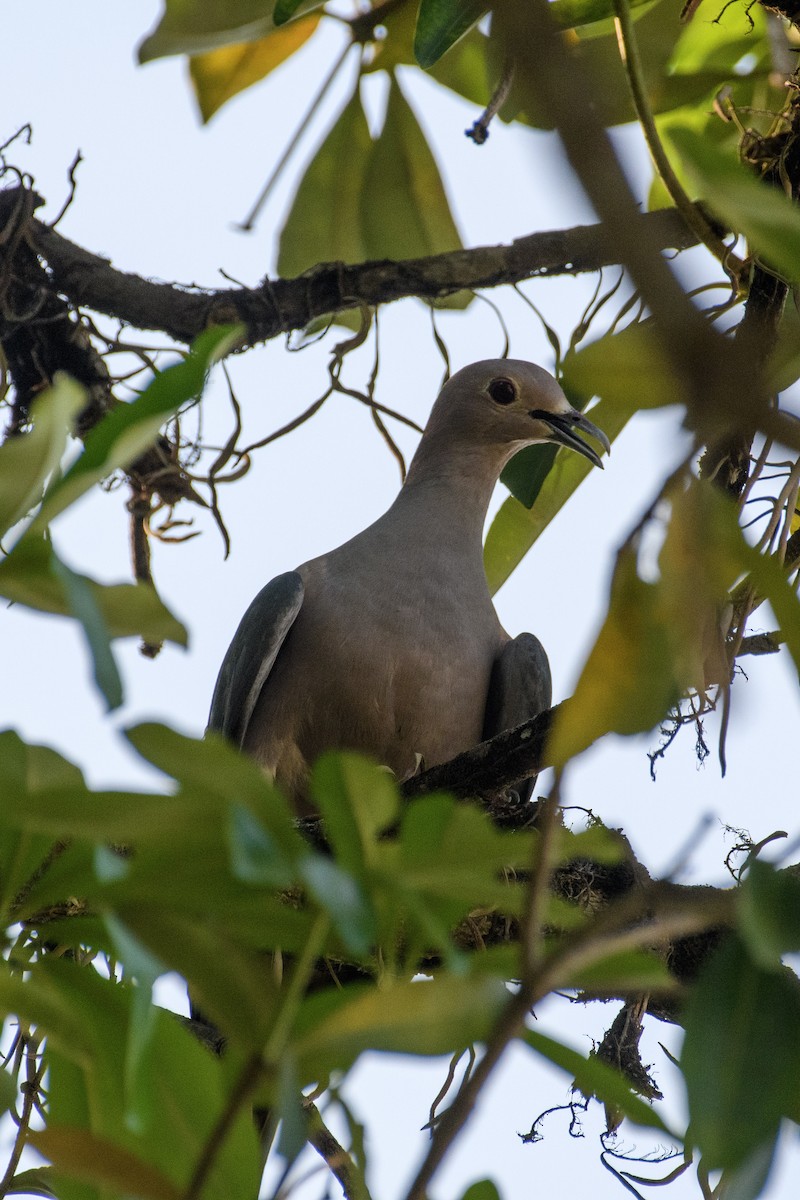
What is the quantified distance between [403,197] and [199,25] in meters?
0.69

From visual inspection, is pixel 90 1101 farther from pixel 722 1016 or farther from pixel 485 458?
pixel 485 458

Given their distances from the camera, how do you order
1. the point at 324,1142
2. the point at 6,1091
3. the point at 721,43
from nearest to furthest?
the point at 6,1091, the point at 324,1142, the point at 721,43

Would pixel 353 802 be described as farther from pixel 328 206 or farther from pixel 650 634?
pixel 328 206

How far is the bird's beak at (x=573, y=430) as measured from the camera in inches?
118

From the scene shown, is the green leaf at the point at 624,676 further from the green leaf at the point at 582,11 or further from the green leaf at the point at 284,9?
the green leaf at the point at 582,11

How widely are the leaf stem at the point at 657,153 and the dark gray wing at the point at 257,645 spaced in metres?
1.14

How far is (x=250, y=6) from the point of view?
8.46 feet

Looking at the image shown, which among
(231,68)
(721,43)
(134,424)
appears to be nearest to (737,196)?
(134,424)

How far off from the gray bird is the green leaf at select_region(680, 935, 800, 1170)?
6.51ft

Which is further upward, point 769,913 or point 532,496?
point 532,496

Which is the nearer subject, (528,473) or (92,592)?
(92,592)

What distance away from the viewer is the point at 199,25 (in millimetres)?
2555

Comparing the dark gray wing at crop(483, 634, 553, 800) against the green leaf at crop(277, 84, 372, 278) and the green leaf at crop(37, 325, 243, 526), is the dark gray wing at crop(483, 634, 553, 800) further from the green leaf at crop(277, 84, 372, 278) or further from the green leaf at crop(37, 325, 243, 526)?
the green leaf at crop(37, 325, 243, 526)

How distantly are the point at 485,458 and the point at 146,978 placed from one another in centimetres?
289
